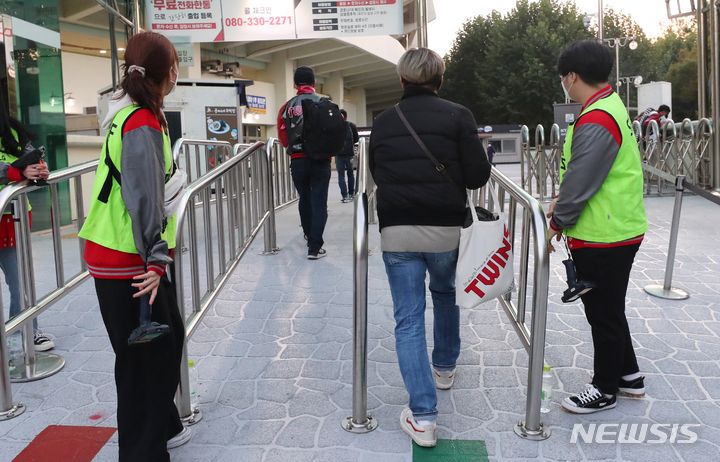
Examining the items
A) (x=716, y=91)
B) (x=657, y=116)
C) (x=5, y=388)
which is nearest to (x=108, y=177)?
(x=5, y=388)

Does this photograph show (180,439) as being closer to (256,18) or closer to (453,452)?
(453,452)

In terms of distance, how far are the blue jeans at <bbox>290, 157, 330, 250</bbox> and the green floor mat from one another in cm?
329

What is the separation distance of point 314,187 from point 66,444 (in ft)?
11.4

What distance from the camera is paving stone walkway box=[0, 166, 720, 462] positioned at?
8.27 ft

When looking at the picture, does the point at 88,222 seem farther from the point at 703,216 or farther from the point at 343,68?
the point at 343,68

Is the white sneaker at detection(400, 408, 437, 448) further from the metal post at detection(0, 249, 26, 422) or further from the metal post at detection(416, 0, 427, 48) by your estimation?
the metal post at detection(416, 0, 427, 48)

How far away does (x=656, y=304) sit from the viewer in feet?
14.3

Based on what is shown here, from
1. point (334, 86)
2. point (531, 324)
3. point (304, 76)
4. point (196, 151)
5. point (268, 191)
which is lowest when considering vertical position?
point (531, 324)

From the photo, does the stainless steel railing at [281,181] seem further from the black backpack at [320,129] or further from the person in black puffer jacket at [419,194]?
the person in black puffer jacket at [419,194]

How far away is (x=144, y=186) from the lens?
1944 millimetres

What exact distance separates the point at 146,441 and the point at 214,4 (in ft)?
25.2

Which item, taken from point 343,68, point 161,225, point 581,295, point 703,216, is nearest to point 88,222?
point 161,225

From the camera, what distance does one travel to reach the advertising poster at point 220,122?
12.1 m

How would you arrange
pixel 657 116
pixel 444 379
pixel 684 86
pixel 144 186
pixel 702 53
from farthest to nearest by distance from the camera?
pixel 684 86 → pixel 657 116 → pixel 702 53 → pixel 444 379 → pixel 144 186
